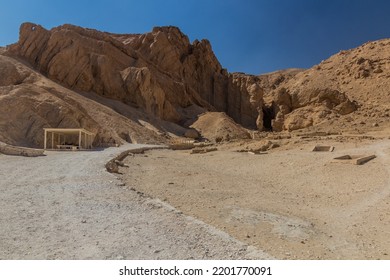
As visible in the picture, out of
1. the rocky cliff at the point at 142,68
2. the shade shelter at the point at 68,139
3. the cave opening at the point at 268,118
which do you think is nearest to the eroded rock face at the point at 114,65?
the rocky cliff at the point at 142,68

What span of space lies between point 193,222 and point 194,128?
54.5 meters

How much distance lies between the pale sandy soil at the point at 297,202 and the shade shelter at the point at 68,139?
727 inches

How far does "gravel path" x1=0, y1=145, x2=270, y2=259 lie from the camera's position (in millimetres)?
4711

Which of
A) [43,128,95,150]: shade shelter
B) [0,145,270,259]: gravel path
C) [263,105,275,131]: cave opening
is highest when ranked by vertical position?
[263,105,275,131]: cave opening

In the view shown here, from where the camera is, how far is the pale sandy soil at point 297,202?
6008 millimetres

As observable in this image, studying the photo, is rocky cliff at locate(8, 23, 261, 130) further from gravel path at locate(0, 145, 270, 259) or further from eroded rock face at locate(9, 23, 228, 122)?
gravel path at locate(0, 145, 270, 259)

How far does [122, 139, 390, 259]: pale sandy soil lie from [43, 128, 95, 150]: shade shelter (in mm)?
18467

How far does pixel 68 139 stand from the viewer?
37.6 m

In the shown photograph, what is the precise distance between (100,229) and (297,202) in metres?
6.27

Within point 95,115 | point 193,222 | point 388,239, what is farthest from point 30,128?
point 388,239

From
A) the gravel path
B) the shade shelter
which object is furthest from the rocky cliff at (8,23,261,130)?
the gravel path

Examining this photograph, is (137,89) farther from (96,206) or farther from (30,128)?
(96,206)

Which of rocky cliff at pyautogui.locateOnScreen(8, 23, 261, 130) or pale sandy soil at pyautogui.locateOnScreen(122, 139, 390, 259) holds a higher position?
rocky cliff at pyautogui.locateOnScreen(8, 23, 261, 130)

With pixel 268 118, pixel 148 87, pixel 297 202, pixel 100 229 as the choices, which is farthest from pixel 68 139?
pixel 268 118
